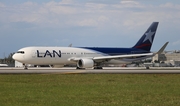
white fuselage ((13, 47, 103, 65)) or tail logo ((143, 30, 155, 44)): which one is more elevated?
tail logo ((143, 30, 155, 44))

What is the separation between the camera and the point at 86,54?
210 feet

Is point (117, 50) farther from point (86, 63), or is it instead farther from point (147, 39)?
point (86, 63)

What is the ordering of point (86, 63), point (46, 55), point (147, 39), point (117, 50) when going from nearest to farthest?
point (46, 55), point (86, 63), point (117, 50), point (147, 39)

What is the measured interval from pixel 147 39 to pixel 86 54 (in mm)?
12534

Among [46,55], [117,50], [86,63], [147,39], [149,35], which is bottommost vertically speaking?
[86,63]

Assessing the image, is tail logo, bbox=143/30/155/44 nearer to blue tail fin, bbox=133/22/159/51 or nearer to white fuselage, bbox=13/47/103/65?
blue tail fin, bbox=133/22/159/51

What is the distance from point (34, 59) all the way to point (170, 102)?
4374cm

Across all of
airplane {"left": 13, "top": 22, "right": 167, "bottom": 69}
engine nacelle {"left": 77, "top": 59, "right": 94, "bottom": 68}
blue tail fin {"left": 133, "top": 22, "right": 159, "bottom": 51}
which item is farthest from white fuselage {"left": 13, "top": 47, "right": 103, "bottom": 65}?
blue tail fin {"left": 133, "top": 22, "right": 159, "bottom": 51}

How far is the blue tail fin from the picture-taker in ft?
229

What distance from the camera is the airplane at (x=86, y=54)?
59.3m

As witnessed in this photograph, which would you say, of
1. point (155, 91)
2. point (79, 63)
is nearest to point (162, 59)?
point (79, 63)

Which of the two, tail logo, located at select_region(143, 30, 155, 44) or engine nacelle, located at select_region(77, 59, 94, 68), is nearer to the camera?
engine nacelle, located at select_region(77, 59, 94, 68)

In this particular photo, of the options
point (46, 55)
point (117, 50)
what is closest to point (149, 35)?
point (117, 50)

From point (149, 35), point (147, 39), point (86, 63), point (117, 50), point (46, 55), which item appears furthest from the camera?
point (149, 35)
